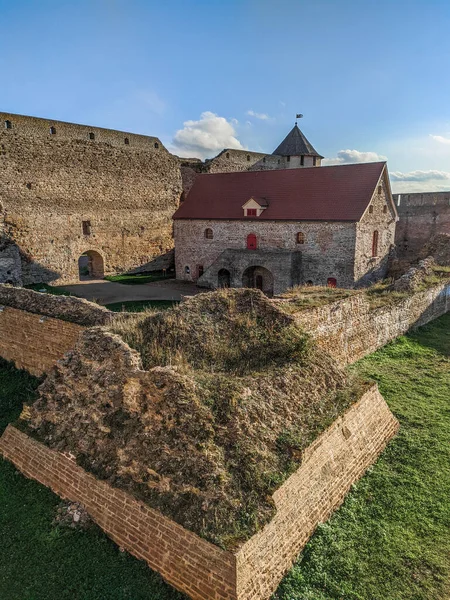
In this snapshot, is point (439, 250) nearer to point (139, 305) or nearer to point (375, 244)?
point (375, 244)

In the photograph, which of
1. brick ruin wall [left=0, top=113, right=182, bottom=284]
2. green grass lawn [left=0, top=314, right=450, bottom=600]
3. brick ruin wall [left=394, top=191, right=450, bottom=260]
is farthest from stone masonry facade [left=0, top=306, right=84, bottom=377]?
brick ruin wall [left=394, top=191, right=450, bottom=260]

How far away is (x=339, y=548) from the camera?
218 inches

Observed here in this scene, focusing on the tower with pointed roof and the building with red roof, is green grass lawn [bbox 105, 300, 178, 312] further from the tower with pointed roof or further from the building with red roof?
the tower with pointed roof

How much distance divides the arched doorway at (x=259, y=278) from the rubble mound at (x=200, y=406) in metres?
14.3

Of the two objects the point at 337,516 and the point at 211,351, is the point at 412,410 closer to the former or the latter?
the point at 337,516

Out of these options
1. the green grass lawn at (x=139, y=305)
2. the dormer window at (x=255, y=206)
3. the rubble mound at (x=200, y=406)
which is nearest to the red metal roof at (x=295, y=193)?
the dormer window at (x=255, y=206)

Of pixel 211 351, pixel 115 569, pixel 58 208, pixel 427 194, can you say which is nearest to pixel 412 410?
pixel 211 351

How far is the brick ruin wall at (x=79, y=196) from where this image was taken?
20812 mm

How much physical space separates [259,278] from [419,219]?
13.7 meters

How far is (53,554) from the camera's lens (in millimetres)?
5543

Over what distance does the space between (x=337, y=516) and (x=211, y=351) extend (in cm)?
→ 320

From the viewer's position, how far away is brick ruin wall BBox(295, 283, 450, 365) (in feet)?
34.6

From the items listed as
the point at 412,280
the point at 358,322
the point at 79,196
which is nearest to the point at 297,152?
the point at 79,196

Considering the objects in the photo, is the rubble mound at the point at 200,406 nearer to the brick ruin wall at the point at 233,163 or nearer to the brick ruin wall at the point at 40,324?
the brick ruin wall at the point at 40,324
